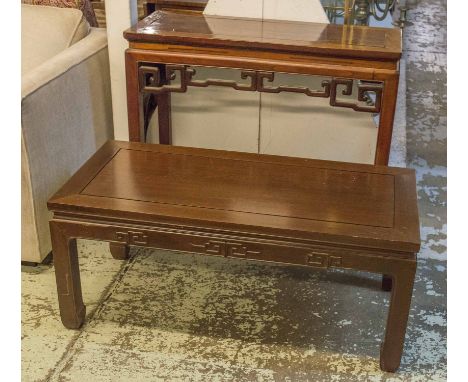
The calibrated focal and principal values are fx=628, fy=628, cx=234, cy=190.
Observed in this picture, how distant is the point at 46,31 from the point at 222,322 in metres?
1.27

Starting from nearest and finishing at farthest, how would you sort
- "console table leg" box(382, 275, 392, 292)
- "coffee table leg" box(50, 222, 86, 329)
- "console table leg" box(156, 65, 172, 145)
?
"coffee table leg" box(50, 222, 86, 329) < "console table leg" box(382, 275, 392, 292) < "console table leg" box(156, 65, 172, 145)

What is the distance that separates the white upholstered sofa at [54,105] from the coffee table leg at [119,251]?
0.70 feet

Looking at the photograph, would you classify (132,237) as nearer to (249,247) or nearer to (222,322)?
(249,247)

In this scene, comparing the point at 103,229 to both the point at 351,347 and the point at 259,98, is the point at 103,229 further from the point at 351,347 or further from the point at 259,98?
the point at 259,98

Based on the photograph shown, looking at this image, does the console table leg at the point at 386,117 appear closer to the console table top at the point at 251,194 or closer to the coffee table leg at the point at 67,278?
the console table top at the point at 251,194

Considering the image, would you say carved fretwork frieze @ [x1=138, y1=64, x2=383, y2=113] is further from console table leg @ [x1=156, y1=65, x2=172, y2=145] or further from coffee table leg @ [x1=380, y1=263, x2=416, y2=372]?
coffee table leg @ [x1=380, y1=263, x2=416, y2=372]

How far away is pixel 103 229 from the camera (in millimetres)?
1669

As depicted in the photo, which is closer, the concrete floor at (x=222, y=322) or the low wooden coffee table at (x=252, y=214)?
the low wooden coffee table at (x=252, y=214)

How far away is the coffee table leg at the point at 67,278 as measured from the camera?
1.71m

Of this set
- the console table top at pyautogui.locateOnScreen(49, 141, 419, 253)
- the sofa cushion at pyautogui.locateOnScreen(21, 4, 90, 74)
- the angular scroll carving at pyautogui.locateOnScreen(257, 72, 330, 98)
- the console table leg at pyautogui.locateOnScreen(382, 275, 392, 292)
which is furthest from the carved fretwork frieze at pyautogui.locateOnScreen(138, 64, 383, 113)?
the console table leg at pyautogui.locateOnScreen(382, 275, 392, 292)

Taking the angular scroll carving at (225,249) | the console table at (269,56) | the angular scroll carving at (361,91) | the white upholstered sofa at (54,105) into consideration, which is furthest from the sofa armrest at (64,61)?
the angular scroll carving at (361,91)

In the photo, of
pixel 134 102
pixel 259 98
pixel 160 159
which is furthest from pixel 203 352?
pixel 259 98

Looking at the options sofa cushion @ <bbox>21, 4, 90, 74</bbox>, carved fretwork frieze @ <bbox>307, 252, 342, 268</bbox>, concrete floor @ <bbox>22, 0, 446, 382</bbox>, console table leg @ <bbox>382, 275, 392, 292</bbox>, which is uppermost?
sofa cushion @ <bbox>21, 4, 90, 74</bbox>

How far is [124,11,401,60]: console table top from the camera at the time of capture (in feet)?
6.33
